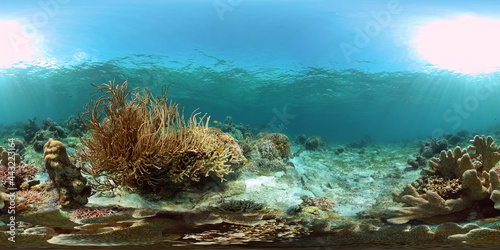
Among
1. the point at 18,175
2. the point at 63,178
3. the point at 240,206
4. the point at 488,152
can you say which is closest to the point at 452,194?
the point at 488,152

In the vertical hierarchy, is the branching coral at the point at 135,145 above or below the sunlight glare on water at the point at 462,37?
below

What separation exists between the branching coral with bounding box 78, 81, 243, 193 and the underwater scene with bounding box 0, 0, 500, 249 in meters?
0.02

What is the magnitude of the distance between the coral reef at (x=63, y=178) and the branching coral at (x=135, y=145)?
1.40ft

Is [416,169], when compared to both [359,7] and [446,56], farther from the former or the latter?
[446,56]

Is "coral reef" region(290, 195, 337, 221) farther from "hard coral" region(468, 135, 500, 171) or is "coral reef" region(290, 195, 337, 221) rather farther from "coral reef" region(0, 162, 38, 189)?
"coral reef" region(0, 162, 38, 189)

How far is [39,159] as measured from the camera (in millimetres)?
5676

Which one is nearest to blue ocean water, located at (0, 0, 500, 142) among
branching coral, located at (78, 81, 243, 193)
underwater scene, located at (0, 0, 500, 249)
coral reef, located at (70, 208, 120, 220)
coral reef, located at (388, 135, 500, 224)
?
underwater scene, located at (0, 0, 500, 249)

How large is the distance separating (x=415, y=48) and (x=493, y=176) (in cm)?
1544

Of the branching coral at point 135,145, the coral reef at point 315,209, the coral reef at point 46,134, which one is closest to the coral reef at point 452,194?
the coral reef at point 315,209

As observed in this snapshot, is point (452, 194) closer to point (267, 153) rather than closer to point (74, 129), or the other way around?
point (267, 153)

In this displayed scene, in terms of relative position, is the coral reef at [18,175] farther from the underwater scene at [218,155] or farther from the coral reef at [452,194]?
the coral reef at [452,194]

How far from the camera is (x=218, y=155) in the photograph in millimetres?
4516

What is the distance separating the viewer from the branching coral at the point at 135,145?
372 cm

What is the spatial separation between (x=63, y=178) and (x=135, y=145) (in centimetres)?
89
